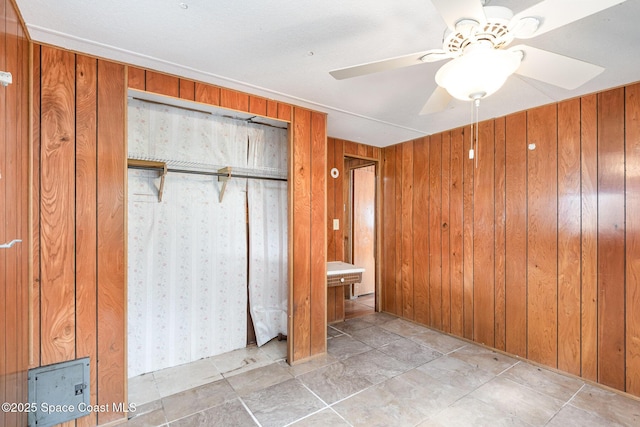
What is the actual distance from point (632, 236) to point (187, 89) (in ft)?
11.8

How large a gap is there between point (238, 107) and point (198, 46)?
68 cm

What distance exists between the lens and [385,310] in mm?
4258

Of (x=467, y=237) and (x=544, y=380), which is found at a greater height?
(x=467, y=237)

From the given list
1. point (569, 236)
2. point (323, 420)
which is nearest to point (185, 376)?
point (323, 420)

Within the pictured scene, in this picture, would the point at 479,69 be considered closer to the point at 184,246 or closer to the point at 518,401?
the point at 518,401

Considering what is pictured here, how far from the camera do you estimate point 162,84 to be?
6.98ft

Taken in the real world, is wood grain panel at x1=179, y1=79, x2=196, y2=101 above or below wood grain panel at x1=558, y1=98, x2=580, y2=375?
above

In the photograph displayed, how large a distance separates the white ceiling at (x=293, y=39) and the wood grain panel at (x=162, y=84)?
69mm

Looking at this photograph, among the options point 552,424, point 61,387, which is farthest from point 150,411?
point 552,424

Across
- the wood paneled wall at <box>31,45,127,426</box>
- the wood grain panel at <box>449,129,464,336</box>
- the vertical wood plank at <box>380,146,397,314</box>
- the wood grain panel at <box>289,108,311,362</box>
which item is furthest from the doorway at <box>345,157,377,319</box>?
the wood paneled wall at <box>31,45,127,426</box>

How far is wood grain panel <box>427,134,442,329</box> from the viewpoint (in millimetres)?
3560

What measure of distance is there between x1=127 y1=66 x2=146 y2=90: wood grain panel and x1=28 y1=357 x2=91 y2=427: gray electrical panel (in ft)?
6.04

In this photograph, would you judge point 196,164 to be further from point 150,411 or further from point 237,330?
point 150,411

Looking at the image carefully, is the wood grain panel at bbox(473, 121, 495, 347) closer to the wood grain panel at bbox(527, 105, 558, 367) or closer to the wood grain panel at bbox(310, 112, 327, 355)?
the wood grain panel at bbox(527, 105, 558, 367)
